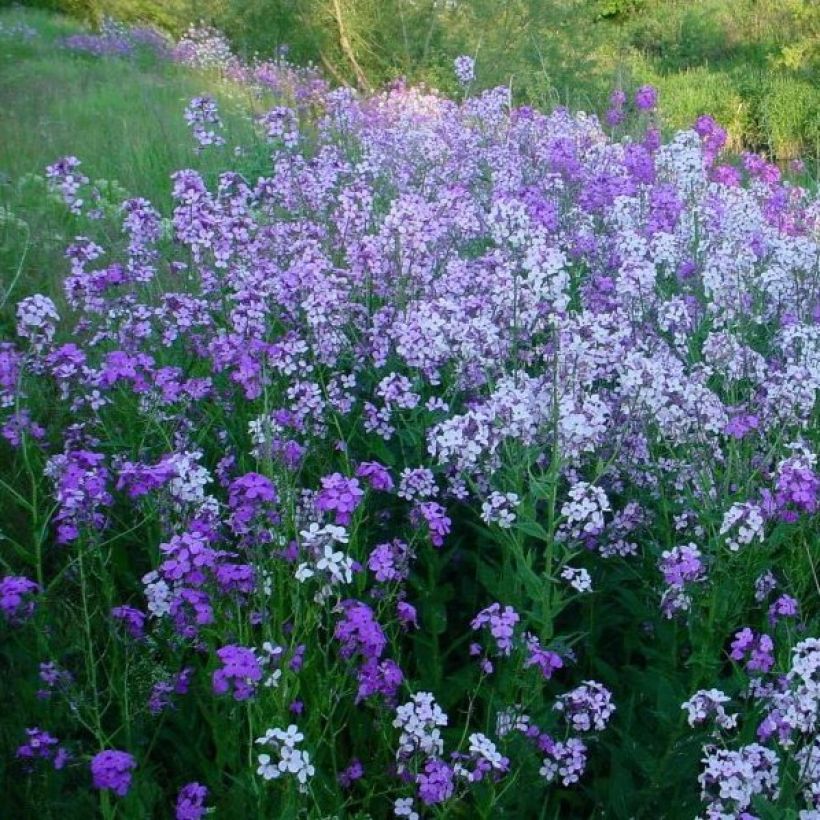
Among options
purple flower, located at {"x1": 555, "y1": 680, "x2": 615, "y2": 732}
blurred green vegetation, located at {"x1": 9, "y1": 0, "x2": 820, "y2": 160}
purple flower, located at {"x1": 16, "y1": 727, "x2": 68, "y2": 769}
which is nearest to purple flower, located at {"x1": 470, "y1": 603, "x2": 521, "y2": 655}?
purple flower, located at {"x1": 555, "y1": 680, "x2": 615, "y2": 732}

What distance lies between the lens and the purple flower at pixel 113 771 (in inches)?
75.7

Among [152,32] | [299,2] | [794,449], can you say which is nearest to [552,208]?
[794,449]

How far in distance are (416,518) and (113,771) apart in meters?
1.00

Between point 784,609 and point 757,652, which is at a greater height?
point 784,609

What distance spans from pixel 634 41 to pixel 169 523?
75.1 feet

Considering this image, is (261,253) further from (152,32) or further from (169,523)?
(152,32)

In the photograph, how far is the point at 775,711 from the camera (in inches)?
83.4

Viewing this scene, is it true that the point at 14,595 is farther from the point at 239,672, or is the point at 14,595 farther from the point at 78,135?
the point at 78,135

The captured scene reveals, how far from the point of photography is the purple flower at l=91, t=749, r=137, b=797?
192cm

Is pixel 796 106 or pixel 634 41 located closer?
pixel 796 106

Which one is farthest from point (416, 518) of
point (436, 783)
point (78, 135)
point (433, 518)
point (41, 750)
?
point (78, 135)

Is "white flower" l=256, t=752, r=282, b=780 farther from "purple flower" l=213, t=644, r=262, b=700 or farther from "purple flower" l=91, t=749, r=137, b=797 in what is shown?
"purple flower" l=91, t=749, r=137, b=797

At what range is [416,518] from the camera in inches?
104

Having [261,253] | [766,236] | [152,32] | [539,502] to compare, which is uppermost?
[152,32]
